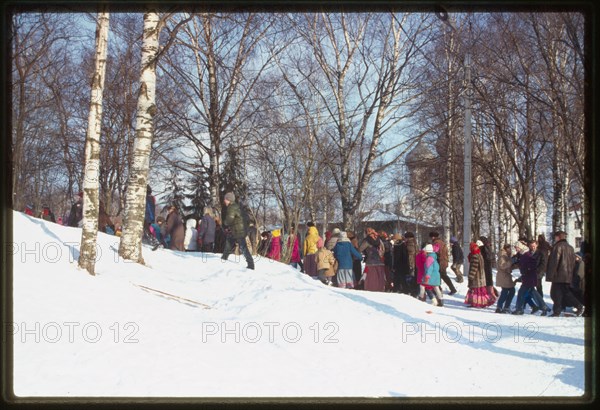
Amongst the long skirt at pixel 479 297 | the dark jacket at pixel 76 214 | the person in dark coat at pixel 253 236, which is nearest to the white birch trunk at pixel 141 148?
the dark jacket at pixel 76 214

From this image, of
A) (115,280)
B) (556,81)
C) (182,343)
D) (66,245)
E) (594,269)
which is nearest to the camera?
(594,269)

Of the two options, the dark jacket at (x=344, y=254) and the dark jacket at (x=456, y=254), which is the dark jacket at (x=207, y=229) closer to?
the dark jacket at (x=344, y=254)

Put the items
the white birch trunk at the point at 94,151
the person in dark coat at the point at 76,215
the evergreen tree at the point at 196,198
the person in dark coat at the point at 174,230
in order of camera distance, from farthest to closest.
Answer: the evergreen tree at the point at 196,198
the person in dark coat at the point at 174,230
the person in dark coat at the point at 76,215
the white birch trunk at the point at 94,151

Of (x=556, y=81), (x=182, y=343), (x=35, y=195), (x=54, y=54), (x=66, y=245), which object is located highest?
(x=54, y=54)

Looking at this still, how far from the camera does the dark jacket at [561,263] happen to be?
34.9ft

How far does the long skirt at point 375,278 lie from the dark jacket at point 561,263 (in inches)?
165

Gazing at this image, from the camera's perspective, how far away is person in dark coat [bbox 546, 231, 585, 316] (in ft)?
34.9

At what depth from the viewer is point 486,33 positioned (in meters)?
12.5

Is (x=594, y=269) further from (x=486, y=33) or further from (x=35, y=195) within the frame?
(x=35, y=195)

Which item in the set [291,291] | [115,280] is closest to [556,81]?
[291,291]

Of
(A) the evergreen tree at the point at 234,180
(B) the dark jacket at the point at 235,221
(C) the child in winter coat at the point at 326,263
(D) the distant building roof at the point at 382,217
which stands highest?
(A) the evergreen tree at the point at 234,180

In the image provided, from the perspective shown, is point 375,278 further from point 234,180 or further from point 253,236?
point 234,180

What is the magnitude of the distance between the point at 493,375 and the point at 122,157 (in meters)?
21.0

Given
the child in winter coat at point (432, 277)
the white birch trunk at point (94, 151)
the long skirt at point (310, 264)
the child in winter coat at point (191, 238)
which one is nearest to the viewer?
the white birch trunk at point (94, 151)
